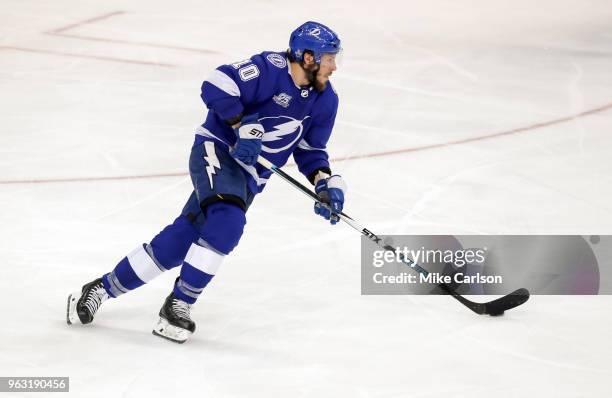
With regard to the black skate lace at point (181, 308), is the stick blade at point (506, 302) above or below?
above

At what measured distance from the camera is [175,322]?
351 centimetres

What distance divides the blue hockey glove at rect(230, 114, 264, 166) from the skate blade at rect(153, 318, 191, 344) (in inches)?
23.4

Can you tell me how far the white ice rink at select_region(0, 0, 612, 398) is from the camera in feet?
11.1

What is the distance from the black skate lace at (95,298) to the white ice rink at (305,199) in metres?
0.08

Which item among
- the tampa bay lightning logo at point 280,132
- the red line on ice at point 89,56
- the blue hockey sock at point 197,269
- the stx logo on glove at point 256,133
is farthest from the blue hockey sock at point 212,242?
the red line on ice at point 89,56

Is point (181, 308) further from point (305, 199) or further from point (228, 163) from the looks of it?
point (305, 199)

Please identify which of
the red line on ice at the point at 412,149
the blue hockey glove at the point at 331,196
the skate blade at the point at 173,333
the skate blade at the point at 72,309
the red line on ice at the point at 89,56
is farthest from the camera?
the red line on ice at the point at 89,56

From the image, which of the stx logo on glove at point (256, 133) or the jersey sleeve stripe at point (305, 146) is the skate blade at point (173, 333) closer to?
the stx logo on glove at point (256, 133)

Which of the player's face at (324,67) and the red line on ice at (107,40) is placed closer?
the player's face at (324,67)

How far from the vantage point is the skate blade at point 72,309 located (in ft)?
11.9

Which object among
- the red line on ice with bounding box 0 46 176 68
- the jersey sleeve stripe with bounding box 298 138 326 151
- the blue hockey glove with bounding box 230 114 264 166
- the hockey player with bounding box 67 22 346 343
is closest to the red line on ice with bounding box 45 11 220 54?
the red line on ice with bounding box 0 46 176 68

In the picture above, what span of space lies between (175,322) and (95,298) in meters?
0.31

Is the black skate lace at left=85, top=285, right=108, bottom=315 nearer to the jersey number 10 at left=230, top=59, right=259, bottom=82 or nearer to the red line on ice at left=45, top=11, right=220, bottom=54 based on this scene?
the jersey number 10 at left=230, top=59, right=259, bottom=82

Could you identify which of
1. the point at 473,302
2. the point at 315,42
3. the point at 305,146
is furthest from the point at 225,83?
the point at 473,302
